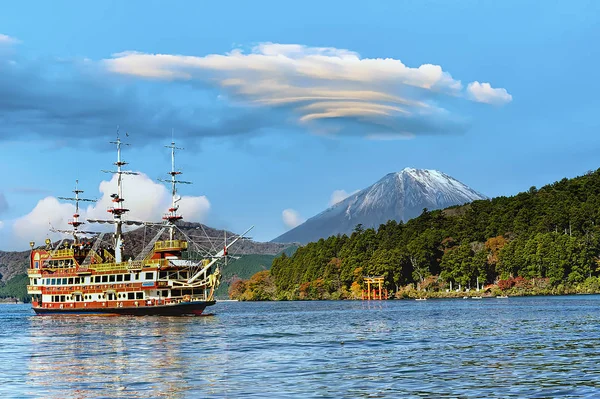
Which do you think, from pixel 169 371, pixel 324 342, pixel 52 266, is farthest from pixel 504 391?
pixel 52 266

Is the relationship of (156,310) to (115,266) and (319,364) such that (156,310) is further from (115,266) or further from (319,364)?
(319,364)

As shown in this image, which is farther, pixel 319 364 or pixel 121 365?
pixel 121 365

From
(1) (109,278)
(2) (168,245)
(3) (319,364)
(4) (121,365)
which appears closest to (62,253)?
(1) (109,278)

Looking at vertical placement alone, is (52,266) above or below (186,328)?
above

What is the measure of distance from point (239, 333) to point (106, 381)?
3877cm

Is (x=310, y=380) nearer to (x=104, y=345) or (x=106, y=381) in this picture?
(x=106, y=381)

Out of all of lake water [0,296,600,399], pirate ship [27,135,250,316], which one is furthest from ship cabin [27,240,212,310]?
lake water [0,296,600,399]

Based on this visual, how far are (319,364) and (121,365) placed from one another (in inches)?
477

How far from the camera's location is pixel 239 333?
79.3 metres

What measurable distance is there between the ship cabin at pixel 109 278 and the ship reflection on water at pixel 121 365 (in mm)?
46968

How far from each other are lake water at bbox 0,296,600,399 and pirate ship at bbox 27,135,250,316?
49166 millimetres

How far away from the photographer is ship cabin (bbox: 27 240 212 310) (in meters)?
127

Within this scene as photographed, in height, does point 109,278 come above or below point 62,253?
below

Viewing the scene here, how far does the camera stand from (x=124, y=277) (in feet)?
432
